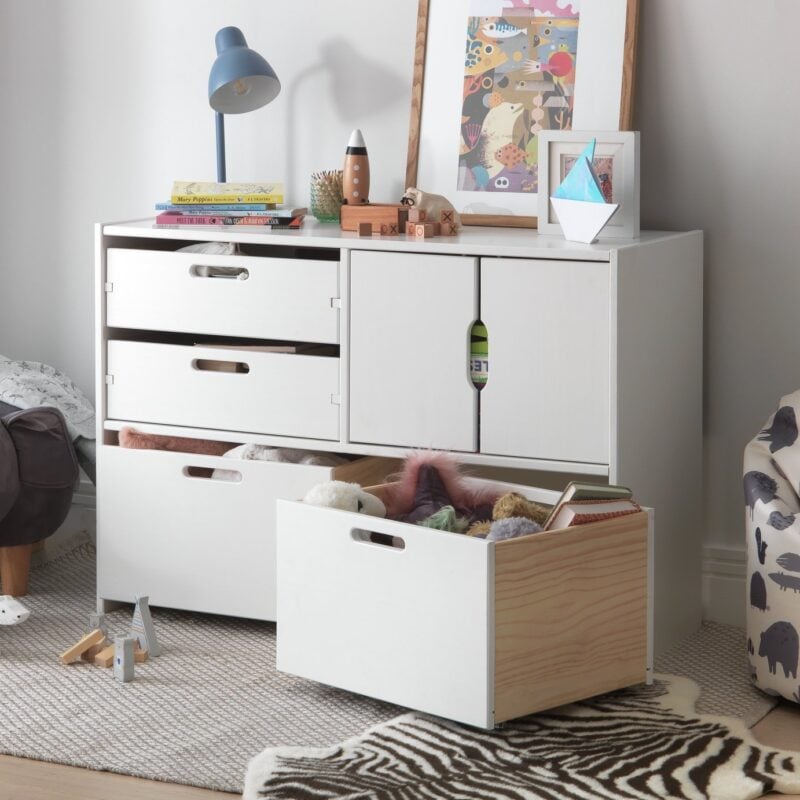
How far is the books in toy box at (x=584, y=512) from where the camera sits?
2.10m

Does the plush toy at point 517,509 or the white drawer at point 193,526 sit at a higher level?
the plush toy at point 517,509

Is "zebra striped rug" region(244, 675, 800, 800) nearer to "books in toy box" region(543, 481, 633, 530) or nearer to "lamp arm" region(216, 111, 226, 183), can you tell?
"books in toy box" region(543, 481, 633, 530)

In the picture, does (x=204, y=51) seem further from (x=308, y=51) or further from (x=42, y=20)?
(x=42, y=20)

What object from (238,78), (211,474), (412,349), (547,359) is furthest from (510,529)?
(238,78)

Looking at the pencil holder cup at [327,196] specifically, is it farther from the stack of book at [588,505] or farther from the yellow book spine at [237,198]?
the stack of book at [588,505]

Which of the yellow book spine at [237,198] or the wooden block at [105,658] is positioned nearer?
the wooden block at [105,658]

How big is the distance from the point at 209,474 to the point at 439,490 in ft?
2.06

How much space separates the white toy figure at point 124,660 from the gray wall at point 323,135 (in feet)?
3.26

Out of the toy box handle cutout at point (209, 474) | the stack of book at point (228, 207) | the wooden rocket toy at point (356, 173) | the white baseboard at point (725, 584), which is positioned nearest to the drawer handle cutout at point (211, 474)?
the toy box handle cutout at point (209, 474)

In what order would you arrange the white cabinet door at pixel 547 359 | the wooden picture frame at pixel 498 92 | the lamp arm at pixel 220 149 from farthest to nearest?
the lamp arm at pixel 220 149
the wooden picture frame at pixel 498 92
the white cabinet door at pixel 547 359

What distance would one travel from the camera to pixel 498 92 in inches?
105

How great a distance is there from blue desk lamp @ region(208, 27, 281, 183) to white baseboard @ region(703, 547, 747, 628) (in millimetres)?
1308

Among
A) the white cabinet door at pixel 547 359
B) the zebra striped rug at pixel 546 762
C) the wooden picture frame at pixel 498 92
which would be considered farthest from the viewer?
the wooden picture frame at pixel 498 92

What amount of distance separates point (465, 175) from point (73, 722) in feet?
4.28
